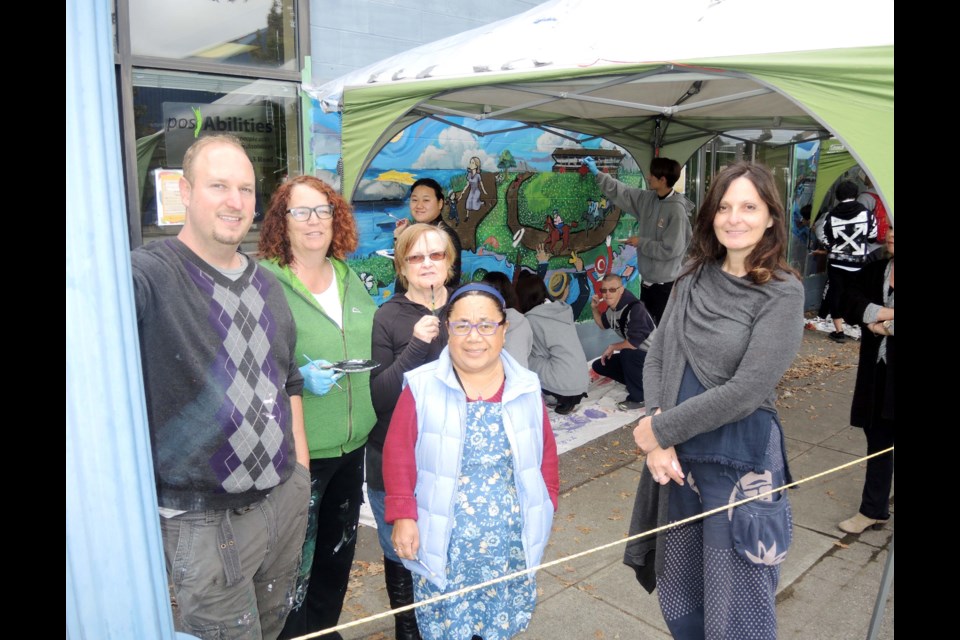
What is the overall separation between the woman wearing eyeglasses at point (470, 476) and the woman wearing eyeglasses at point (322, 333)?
0.28 metres

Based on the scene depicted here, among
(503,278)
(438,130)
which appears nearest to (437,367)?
(503,278)

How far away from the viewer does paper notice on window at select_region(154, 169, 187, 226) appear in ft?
15.1

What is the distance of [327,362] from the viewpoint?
239 cm

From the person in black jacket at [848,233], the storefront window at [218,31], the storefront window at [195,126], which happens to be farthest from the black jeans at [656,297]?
the storefront window at [218,31]

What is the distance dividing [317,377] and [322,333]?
204mm

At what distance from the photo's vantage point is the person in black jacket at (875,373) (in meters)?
3.66

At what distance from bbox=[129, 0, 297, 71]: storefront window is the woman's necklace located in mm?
3507

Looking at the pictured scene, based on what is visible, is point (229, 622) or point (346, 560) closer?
point (229, 622)

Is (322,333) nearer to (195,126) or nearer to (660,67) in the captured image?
(660,67)

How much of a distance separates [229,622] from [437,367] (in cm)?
98

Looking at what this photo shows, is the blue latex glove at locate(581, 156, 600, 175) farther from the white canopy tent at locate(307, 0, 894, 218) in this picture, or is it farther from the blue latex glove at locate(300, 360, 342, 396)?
the blue latex glove at locate(300, 360, 342, 396)

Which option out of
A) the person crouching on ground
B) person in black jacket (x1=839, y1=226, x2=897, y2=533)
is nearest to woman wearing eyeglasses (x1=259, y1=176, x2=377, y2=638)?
person in black jacket (x1=839, y1=226, x2=897, y2=533)

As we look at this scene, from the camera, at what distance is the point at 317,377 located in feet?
7.63
